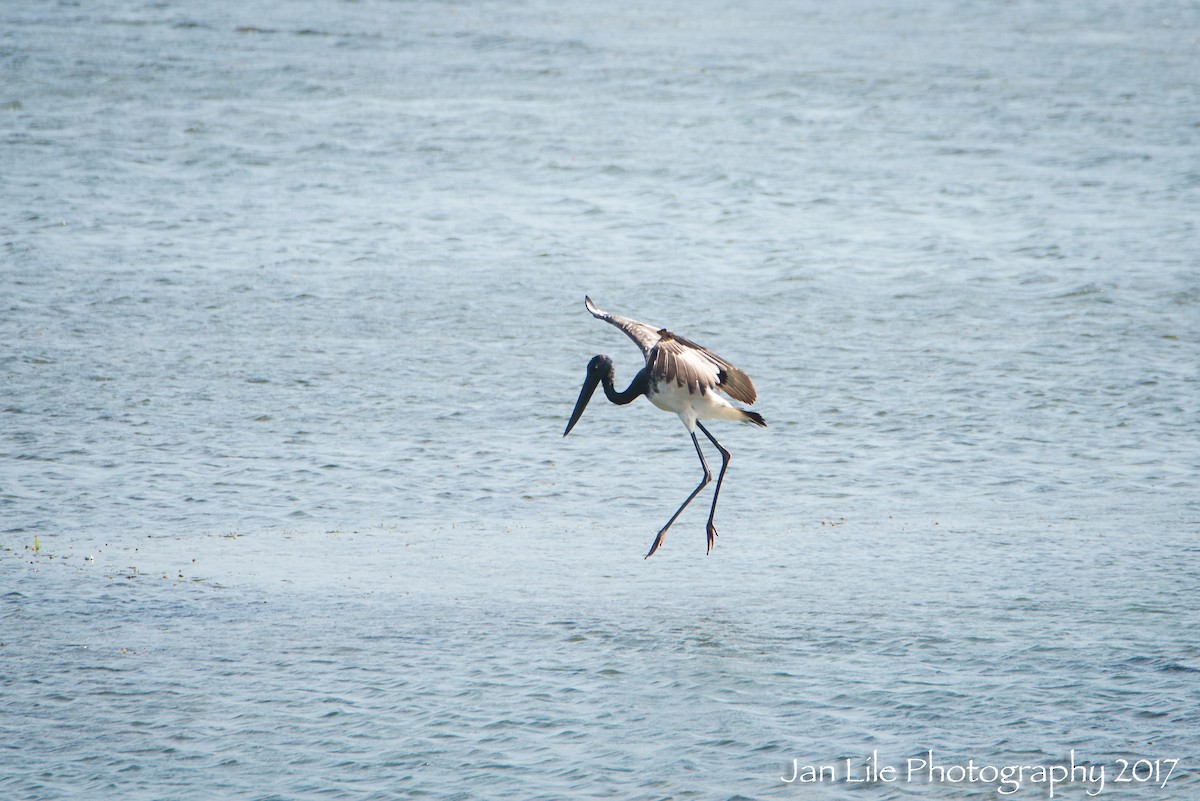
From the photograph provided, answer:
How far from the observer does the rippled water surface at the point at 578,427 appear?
17.2 ft

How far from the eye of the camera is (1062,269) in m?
11.5

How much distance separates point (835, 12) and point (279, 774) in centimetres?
1822

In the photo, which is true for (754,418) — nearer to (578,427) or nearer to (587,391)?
(587,391)

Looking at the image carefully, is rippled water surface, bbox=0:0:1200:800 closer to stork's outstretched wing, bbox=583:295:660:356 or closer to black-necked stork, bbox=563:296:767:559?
black-necked stork, bbox=563:296:767:559

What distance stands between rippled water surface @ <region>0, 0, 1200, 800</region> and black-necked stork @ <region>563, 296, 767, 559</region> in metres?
0.35

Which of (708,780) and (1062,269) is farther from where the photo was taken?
(1062,269)

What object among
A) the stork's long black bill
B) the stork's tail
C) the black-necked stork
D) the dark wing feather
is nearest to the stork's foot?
the black-necked stork

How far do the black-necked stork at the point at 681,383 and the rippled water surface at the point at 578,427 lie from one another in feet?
1.14

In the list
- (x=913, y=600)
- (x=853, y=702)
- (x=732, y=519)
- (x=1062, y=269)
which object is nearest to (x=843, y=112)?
(x=1062, y=269)

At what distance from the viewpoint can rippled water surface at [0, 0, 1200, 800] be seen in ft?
17.2

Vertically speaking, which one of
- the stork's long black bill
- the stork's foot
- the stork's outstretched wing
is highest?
the stork's outstretched wing

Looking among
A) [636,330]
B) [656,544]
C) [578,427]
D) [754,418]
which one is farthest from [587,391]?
[656,544]

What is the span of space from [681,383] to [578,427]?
6.90 feet

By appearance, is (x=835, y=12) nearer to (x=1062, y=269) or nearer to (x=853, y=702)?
(x=1062, y=269)
